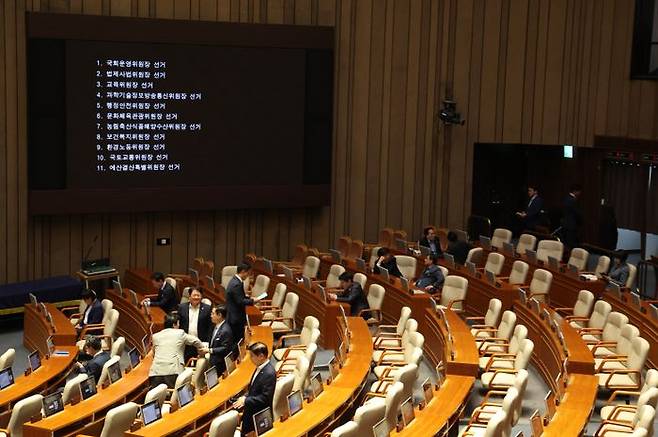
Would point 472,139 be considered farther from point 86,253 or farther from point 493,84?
point 86,253

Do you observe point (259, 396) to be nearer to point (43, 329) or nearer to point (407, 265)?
point (43, 329)

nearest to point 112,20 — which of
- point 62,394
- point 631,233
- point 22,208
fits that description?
point 22,208

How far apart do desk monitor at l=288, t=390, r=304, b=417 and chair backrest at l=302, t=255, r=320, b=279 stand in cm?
705

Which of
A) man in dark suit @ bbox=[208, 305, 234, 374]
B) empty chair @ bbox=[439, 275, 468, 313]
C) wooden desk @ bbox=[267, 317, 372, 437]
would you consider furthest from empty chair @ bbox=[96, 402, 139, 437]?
empty chair @ bbox=[439, 275, 468, 313]

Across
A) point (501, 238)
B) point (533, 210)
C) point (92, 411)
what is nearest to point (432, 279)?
point (501, 238)

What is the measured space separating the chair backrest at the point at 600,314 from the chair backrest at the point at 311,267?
4758 millimetres

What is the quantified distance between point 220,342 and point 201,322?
3.79 ft

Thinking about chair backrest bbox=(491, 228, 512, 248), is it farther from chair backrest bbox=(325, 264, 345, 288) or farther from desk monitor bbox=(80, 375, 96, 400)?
desk monitor bbox=(80, 375, 96, 400)

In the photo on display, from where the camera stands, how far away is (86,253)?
17.0 m

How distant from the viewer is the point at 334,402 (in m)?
9.19

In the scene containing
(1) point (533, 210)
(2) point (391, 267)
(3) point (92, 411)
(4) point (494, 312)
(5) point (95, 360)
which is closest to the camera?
(3) point (92, 411)

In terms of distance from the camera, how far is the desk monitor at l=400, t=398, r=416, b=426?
849 cm

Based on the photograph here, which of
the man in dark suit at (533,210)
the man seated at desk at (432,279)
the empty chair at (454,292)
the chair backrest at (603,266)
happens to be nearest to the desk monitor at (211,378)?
the empty chair at (454,292)

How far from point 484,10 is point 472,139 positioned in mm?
2176
